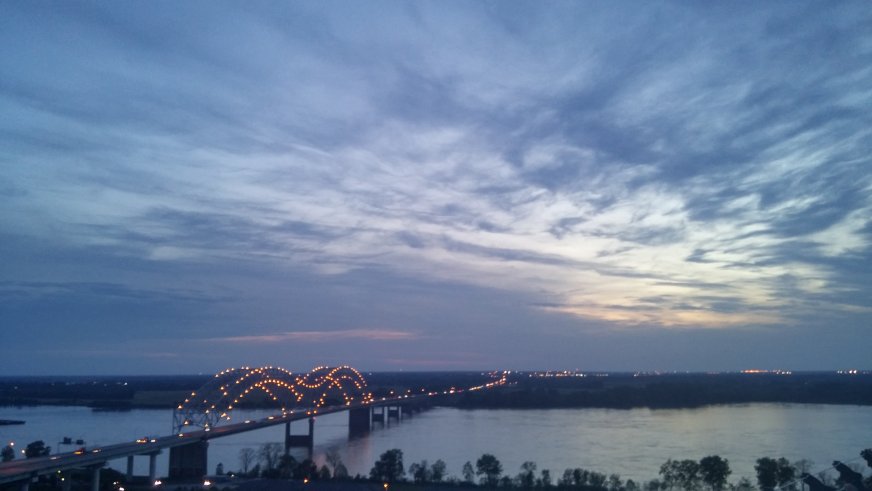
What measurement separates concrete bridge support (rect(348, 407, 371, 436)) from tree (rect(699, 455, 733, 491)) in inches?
821

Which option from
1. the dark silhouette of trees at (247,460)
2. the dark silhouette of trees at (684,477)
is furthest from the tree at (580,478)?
the dark silhouette of trees at (247,460)

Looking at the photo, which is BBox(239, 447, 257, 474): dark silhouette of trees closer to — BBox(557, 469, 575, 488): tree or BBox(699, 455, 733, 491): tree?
BBox(557, 469, 575, 488): tree

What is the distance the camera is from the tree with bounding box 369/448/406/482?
16344 mm

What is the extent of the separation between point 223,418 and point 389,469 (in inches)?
811

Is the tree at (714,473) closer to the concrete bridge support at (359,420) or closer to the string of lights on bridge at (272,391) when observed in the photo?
the string of lights on bridge at (272,391)

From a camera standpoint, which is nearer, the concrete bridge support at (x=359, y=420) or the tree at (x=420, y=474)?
the tree at (x=420, y=474)

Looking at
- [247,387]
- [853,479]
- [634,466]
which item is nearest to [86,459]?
[634,466]

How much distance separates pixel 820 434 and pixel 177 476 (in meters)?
21.9

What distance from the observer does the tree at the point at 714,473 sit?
14.9 meters

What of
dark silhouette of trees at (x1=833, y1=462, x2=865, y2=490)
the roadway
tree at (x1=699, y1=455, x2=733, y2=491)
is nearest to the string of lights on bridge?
the roadway

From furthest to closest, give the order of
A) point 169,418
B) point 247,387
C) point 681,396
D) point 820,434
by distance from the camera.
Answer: point 681,396, point 169,418, point 247,387, point 820,434

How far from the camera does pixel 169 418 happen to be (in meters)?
35.6

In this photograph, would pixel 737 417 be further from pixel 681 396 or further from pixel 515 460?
pixel 515 460

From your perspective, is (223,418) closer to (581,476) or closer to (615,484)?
(581,476)
